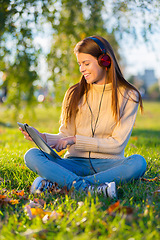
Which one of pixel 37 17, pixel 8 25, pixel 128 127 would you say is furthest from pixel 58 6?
pixel 128 127

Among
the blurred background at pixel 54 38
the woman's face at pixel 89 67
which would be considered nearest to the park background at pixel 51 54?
the blurred background at pixel 54 38

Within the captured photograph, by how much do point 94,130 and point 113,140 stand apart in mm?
264

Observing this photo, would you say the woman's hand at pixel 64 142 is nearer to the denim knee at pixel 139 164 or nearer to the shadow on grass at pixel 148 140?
the denim knee at pixel 139 164

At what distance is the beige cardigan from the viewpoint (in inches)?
107

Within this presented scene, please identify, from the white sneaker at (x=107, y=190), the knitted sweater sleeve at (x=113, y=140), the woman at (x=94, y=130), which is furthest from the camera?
the knitted sweater sleeve at (x=113, y=140)

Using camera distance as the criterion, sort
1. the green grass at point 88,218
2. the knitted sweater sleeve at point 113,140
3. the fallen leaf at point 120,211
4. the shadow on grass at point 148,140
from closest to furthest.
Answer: the green grass at point 88,218, the fallen leaf at point 120,211, the knitted sweater sleeve at point 113,140, the shadow on grass at point 148,140

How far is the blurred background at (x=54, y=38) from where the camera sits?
15.8 ft

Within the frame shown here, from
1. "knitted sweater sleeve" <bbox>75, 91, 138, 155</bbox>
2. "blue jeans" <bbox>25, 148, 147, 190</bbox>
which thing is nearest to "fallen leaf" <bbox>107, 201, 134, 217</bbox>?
"blue jeans" <bbox>25, 148, 147, 190</bbox>

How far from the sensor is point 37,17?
4719 millimetres

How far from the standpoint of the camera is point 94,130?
2.89 m

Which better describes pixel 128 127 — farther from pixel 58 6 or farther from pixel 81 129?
pixel 58 6

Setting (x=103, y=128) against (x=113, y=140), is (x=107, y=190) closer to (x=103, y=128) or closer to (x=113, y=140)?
(x=113, y=140)

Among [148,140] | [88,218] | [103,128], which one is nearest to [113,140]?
[103,128]

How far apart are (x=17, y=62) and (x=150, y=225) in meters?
3.93
